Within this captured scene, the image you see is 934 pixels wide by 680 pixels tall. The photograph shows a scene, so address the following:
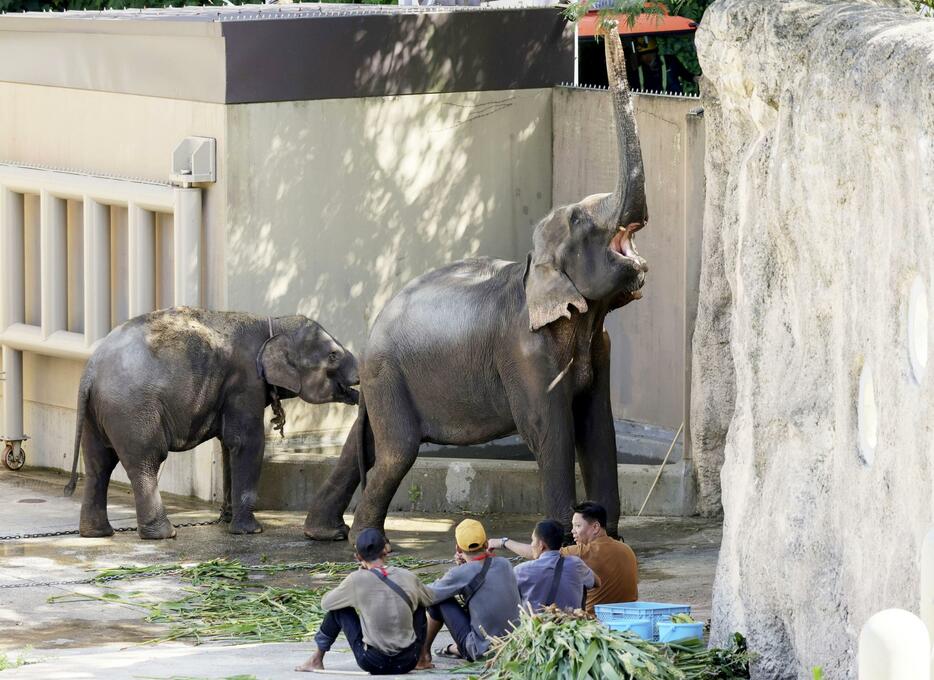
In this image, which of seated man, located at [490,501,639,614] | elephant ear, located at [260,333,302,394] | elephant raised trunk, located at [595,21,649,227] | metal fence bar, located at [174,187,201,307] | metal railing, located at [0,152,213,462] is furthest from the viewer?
metal railing, located at [0,152,213,462]

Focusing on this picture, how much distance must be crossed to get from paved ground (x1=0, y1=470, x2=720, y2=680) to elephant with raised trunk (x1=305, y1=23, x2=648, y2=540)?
0.44m

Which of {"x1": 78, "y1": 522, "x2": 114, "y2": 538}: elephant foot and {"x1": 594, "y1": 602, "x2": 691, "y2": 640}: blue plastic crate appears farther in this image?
{"x1": 78, "y1": 522, "x2": 114, "y2": 538}: elephant foot

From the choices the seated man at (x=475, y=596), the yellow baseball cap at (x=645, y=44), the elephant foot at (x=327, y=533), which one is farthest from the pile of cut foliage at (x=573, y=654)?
the yellow baseball cap at (x=645, y=44)

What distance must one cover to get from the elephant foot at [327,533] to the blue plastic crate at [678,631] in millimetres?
4070

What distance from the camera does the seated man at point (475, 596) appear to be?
797 centimetres

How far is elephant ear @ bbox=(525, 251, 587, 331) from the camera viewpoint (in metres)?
10.2

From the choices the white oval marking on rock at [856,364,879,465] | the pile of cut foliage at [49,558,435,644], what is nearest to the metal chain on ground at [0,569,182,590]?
the pile of cut foliage at [49,558,435,644]

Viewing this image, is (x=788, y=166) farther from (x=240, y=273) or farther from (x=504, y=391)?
(x=240, y=273)

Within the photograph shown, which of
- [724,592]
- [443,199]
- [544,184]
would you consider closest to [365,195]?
[443,199]

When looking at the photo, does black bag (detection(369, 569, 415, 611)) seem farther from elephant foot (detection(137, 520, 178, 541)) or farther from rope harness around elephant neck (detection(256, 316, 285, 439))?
rope harness around elephant neck (detection(256, 316, 285, 439))

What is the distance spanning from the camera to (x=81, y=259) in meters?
13.7

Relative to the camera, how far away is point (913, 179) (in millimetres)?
5746

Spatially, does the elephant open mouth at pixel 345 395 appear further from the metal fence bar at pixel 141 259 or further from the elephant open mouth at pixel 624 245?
the elephant open mouth at pixel 624 245

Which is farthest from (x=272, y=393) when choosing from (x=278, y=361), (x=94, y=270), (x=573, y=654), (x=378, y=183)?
(x=573, y=654)
